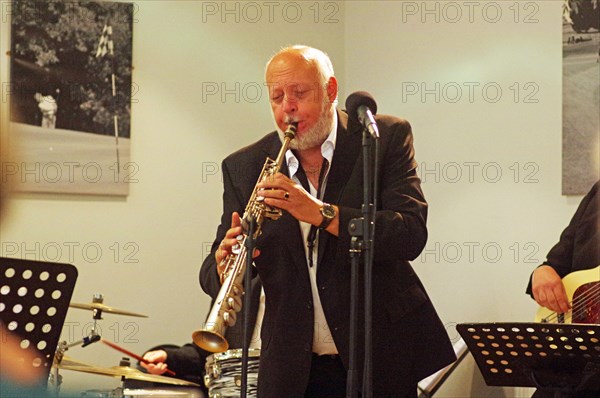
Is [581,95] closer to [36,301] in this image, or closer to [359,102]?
[359,102]

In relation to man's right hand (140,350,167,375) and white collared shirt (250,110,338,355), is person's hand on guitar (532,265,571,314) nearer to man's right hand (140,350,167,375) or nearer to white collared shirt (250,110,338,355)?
white collared shirt (250,110,338,355)

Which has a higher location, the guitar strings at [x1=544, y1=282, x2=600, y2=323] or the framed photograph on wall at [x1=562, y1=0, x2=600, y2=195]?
the framed photograph on wall at [x1=562, y1=0, x2=600, y2=195]

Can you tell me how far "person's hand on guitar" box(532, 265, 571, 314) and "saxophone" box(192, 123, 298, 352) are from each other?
1472mm

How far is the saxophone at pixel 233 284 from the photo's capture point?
249 centimetres

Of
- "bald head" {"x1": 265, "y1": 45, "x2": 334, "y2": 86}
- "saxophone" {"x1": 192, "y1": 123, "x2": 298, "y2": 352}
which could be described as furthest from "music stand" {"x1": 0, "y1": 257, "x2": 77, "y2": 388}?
"bald head" {"x1": 265, "y1": 45, "x2": 334, "y2": 86}

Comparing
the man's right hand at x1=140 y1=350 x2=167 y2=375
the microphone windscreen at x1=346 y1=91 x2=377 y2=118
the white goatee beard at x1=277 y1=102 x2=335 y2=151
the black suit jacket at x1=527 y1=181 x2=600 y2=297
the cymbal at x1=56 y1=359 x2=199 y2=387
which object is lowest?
the man's right hand at x1=140 y1=350 x2=167 y2=375

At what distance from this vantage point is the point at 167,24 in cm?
505

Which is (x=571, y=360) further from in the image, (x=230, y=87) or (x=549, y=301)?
(x=230, y=87)

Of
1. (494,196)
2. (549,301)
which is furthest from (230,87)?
(549,301)

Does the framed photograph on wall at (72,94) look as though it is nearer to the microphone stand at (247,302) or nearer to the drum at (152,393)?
the drum at (152,393)

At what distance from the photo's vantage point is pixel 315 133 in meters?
2.78

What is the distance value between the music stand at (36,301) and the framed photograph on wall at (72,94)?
7.84 feet

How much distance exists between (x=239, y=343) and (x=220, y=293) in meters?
1.32

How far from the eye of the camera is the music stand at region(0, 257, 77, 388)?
7.60ft
